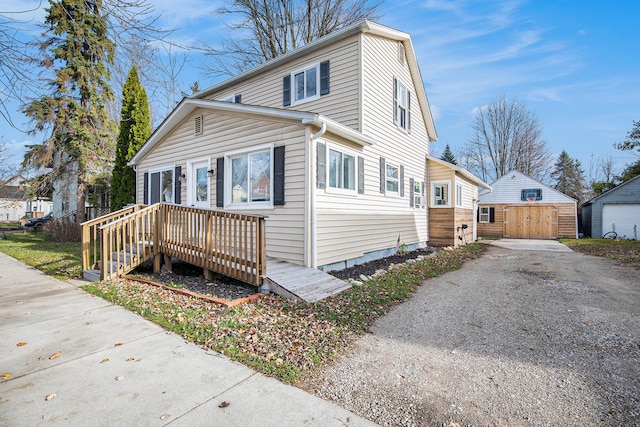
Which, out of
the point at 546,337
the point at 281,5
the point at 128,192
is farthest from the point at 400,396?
the point at 281,5

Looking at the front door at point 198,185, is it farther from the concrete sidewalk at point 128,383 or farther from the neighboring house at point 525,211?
the neighboring house at point 525,211

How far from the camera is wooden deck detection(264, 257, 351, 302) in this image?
202 inches

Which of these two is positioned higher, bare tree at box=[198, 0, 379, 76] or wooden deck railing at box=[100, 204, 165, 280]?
bare tree at box=[198, 0, 379, 76]

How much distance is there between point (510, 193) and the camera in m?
20.2

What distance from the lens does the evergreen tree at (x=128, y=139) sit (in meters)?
13.0

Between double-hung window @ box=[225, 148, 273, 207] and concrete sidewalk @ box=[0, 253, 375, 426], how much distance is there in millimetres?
3880

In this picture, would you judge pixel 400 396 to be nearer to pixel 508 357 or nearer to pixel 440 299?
pixel 508 357

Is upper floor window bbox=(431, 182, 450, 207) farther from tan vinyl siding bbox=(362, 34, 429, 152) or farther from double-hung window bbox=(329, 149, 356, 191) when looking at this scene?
double-hung window bbox=(329, 149, 356, 191)

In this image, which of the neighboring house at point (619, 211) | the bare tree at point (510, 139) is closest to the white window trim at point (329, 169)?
the neighboring house at point (619, 211)

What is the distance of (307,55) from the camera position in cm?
929

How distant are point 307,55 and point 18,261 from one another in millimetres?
10192

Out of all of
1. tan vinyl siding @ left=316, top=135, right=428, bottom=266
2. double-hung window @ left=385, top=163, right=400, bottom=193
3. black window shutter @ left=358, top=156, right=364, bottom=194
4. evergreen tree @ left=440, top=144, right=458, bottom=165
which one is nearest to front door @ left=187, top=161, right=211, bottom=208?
tan vinyl siding @ left=316, top=135, right=428, bottom=266

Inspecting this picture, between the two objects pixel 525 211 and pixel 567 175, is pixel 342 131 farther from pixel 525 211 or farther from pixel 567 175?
pixel 567 175

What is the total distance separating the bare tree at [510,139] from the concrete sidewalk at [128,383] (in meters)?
31.8
